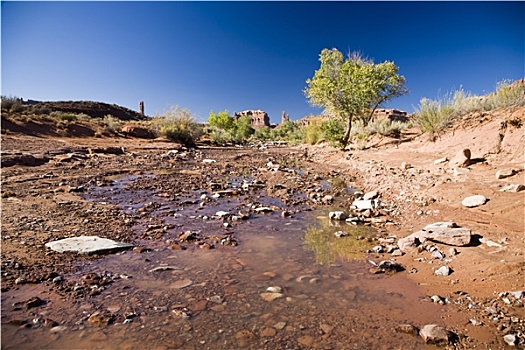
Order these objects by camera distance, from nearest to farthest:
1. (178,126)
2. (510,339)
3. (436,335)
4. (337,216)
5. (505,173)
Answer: (510,339) < (436,335) < (337,216) < (505,173) < (178,126)

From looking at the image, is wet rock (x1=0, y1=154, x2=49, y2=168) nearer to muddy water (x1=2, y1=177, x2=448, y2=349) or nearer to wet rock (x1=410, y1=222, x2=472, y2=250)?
muddy water (x1=2, y1=177, x2=448, y2=349)

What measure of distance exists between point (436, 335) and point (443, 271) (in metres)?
1.22

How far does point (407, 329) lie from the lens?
2469mm

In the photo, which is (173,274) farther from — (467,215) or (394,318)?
(467,215)

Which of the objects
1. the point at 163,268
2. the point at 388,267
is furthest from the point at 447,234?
the point at 163,268

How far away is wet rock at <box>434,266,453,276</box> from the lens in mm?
3304

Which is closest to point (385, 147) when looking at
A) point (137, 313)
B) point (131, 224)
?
point (131, 224)

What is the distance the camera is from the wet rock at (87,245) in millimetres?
3768

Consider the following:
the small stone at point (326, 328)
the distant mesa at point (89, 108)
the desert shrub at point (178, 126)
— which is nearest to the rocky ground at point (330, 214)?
the small stone at point (326, 328)

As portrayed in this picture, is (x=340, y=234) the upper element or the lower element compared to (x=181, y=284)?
upper

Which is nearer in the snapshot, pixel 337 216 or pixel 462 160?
pixel 337 216

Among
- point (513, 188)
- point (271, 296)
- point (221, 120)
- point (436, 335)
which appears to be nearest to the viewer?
point (436, 335)

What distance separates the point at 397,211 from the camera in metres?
5.66

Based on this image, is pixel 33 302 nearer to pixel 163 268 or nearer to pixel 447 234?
pixel 163 268
